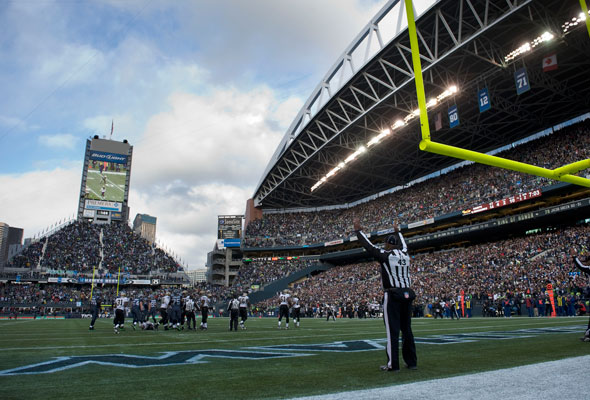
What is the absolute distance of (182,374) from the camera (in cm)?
Result: 455

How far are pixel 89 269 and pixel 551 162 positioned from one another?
5402 centimetres

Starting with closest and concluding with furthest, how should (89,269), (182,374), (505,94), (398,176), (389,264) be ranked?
(182,374)
(389,264)
(505,94)
(398,176)
(89,269)

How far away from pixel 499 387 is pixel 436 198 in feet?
132

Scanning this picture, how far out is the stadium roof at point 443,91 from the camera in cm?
2114

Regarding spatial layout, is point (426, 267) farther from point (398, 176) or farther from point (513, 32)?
point (513, 32)

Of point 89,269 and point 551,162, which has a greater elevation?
point 551,162

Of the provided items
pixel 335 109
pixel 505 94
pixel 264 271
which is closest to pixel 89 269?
pixel 264 271

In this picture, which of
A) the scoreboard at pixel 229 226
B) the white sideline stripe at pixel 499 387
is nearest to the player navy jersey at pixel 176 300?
the white sideline stripe at pixel 499 387

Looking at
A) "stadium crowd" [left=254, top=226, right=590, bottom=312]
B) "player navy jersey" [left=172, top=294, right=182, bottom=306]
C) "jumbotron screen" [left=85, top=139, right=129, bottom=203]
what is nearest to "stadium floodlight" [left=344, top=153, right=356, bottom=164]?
"stadium crowd" [left=254, top=226, right=590, bottom=312]

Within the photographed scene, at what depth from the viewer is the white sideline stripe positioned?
9.46ft

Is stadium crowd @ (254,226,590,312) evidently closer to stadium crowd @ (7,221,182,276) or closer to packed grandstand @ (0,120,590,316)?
packed grandstand @ (0,120,590,316)

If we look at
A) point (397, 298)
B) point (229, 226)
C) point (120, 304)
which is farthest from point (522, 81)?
point (229, 226)

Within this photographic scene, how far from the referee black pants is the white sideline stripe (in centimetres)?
84

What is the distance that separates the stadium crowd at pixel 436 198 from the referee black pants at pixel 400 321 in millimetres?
30127
